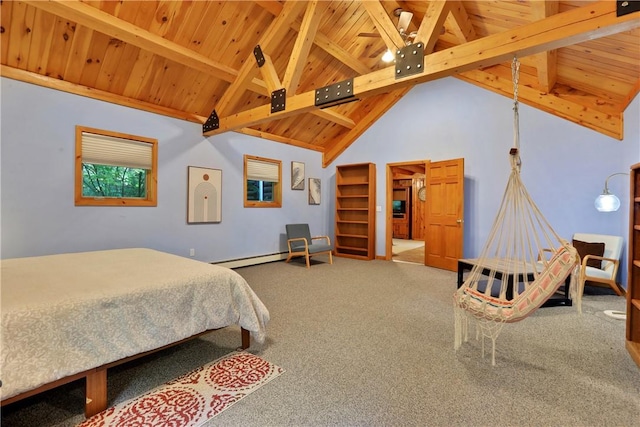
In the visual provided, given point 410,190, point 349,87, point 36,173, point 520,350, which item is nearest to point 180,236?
point 36,173

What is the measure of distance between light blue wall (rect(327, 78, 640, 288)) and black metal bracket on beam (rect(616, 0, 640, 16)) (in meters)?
2.45

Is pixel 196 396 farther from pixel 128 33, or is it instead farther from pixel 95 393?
pixel 128 33

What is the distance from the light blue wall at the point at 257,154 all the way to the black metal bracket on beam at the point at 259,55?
1.56 meters

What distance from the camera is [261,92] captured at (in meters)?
4.44

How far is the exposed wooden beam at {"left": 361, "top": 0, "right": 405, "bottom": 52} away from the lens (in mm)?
2816

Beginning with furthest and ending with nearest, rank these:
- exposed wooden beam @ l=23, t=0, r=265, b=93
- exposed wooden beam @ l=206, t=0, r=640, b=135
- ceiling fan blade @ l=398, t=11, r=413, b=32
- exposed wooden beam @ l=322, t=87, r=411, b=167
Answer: exposed wooden beam @ l=322, t=87, r=411, b=167
ceiling fan blade @ l=398, t=11, r=413, b=32
exposed wooden beam @ l=23, t=0, r=265, b=93
exposed wooden beam @ l=206, t=0, r=640, b=135

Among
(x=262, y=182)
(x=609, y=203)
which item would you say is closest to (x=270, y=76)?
(x=262, y=182)

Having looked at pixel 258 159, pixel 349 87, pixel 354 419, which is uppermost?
pixel 349 87

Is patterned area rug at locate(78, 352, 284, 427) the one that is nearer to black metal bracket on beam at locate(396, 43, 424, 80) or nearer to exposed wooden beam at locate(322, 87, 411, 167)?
black metal bracket on beam at locate(396, 43, 424, 80)

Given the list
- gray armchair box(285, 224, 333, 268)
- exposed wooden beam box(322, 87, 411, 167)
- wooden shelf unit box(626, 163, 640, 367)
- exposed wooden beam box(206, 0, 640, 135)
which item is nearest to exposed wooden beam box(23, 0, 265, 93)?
exposed wooden beam box(206, 0, 640, 135)

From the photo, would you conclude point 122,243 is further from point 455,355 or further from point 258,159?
point 455,355

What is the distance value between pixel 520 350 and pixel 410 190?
338 inches

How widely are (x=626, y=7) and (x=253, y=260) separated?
5.30m

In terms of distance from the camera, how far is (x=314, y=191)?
673cm
